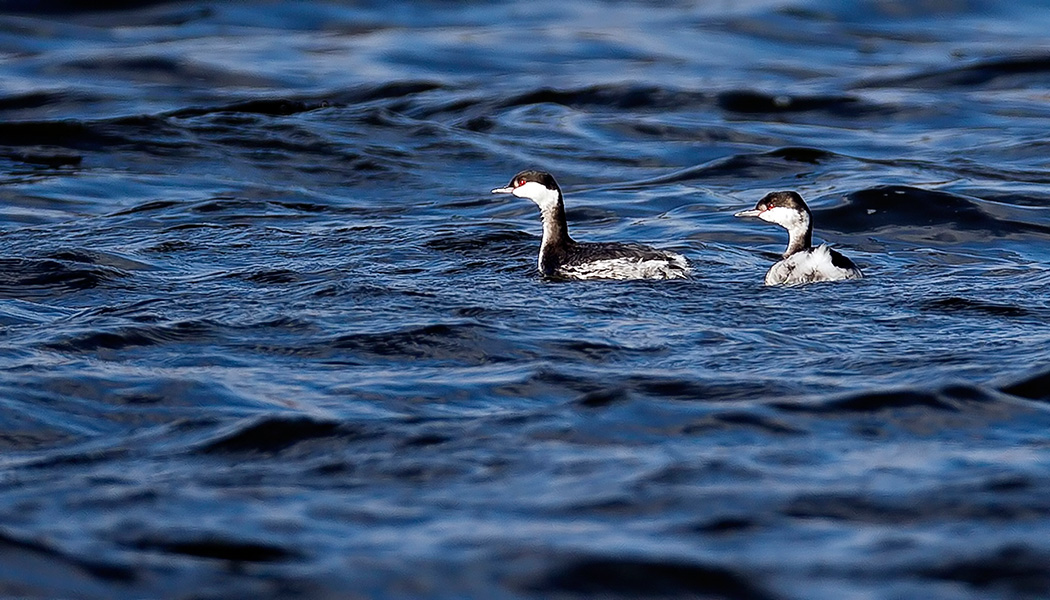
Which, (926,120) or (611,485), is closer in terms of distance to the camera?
(611,485)

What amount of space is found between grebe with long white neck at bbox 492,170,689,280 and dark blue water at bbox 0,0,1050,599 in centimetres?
15

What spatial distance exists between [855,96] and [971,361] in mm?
10628

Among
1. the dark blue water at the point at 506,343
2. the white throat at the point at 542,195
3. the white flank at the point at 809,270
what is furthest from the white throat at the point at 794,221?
the white throat at the point at 542,195

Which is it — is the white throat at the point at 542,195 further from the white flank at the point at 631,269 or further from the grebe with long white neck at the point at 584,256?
the white flank at the point at 631,269

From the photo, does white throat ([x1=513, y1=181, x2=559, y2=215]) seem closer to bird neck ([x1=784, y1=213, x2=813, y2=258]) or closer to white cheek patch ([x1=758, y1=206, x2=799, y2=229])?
white cheek patch ([x1=758, y1=206, x2=799, y2=229])

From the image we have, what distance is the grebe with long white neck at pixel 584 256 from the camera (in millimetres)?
10078

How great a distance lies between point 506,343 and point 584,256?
2.24 meters

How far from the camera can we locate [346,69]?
63.7 feet

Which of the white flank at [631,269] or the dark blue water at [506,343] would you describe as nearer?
the dark blue water at [506,343]

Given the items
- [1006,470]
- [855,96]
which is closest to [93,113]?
[855,96]

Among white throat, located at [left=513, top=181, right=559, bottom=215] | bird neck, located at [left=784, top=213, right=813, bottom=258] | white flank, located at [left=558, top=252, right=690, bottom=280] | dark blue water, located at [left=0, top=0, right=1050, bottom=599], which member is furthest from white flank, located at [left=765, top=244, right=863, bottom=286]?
white throat, located at [left=513, top=181, right=559, bottom=215]

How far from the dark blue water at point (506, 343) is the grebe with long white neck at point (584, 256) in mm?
150

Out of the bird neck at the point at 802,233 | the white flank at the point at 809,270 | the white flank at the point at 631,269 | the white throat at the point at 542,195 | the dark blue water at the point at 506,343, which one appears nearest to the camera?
the dark blue water at the point at 506,343

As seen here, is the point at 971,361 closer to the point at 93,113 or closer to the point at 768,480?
the point at 768,480
